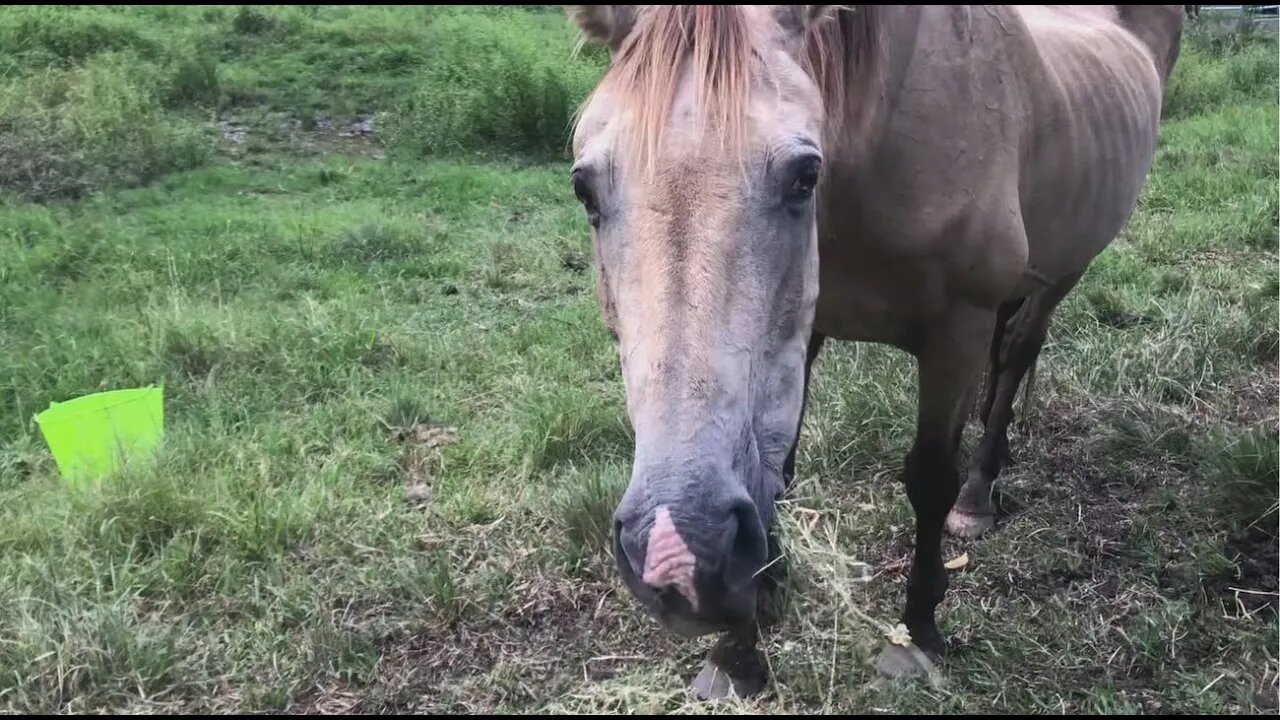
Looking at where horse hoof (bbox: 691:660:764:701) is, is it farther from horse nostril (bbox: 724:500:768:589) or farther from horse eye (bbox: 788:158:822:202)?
horse eye (bbox: 788:158:822:202)

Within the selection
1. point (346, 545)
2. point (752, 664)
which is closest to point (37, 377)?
point (346, 545)

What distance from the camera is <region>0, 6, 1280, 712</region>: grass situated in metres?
2.26

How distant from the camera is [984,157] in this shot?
1983 millimetres

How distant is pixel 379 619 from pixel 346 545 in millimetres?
352

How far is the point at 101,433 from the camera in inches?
124

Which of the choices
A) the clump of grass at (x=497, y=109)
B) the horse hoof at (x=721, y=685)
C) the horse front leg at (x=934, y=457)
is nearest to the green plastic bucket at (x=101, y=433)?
the horse hoof at (x=721, y=685)

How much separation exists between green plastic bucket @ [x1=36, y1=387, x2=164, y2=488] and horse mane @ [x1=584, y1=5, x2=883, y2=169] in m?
2.32

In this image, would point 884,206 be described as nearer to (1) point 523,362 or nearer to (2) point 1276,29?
(1) point 523,362

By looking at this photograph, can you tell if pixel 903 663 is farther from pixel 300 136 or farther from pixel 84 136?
pixel 300 136

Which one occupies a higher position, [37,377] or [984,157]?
[984,157]

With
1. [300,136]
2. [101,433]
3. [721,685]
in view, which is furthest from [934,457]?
[300,136]

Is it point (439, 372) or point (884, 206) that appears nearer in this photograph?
point (884, 206)

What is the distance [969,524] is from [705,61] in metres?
2.03

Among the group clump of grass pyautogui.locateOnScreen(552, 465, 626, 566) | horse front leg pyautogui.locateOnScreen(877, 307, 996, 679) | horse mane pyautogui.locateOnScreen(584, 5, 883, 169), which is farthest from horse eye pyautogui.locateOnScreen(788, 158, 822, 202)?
clump of grass pyautogui.locateOnScreen(552, 465, 626, 566)
